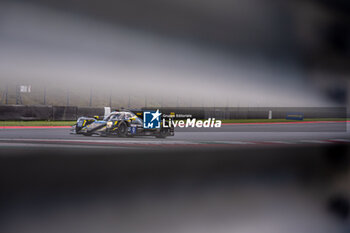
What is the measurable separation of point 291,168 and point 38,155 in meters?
5.07

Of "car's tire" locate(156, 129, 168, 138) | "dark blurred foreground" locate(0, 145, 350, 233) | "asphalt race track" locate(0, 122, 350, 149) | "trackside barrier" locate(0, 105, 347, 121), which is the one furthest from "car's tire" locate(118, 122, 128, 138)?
"trackside barrier" locate(0, 105, 347, 121)

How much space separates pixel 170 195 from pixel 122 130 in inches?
246

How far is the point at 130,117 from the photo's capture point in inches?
362

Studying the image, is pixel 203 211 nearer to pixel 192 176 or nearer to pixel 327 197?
pixel 192 176

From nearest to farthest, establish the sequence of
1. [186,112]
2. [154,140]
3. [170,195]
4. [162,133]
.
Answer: [170,195] < [154,140] < [162,133] < [186,112]

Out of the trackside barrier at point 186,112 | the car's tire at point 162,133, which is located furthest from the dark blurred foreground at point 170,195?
the trackside barrier at point 186,112

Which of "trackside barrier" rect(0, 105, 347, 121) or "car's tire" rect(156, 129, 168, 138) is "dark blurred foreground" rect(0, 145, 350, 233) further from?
"trackside barrier" rect(0, 105, 347, 121)

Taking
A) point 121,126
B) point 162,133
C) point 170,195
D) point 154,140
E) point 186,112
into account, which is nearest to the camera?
point 170,195

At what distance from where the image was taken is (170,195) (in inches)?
125

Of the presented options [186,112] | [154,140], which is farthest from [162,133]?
[186,112]

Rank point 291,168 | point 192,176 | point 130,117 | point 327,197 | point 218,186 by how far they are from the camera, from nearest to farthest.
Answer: point 327,197, point 218,186, point 192,176, point 291,168, point 130,117

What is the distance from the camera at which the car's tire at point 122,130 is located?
9141 millimetres

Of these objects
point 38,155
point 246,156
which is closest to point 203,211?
point 246,156

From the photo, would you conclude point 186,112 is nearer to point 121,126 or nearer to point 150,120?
point 150,120
